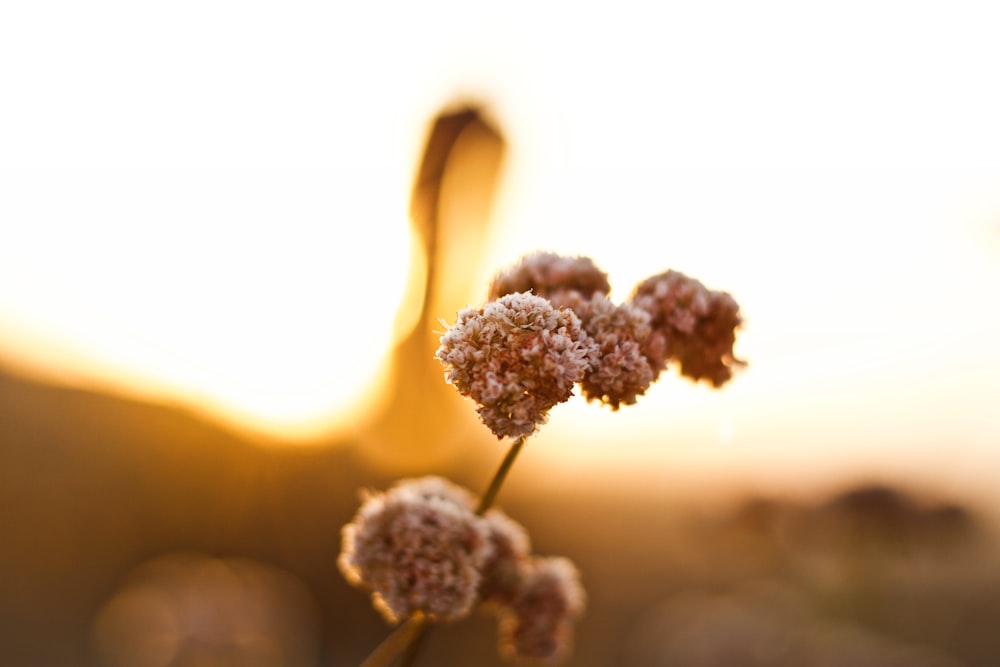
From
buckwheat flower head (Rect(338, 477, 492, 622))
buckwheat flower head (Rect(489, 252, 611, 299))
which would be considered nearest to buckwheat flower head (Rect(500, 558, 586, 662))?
buckwheat flower head (Rect(338, 477, 492, 622))

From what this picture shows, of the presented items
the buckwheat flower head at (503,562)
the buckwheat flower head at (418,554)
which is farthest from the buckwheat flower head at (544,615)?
the buckwheat flower head at (418,554)

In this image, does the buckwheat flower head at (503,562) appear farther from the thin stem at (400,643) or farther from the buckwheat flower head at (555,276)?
Answer: the buckwheat flower head at (555,276)

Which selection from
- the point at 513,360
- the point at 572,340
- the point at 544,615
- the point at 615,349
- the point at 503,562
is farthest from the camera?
the point at 544,615

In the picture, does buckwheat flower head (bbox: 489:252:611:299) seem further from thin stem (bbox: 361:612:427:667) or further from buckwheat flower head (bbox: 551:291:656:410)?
thin stem (bbox: 361:612:427:667)

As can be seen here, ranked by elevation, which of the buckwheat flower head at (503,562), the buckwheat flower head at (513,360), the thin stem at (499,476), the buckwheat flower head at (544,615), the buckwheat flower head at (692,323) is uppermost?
the buckwheat flower head at (692,323)

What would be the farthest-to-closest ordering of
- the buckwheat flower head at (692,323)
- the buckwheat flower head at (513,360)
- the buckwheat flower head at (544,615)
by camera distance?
the buckwheat flower head at (544,615) < the buckwheat flower head at (692,323) < the buckwheat flower head at (513,360)

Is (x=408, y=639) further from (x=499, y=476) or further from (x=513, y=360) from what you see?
(x=513, y=360)

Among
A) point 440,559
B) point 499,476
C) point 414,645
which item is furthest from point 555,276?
point 414,645
